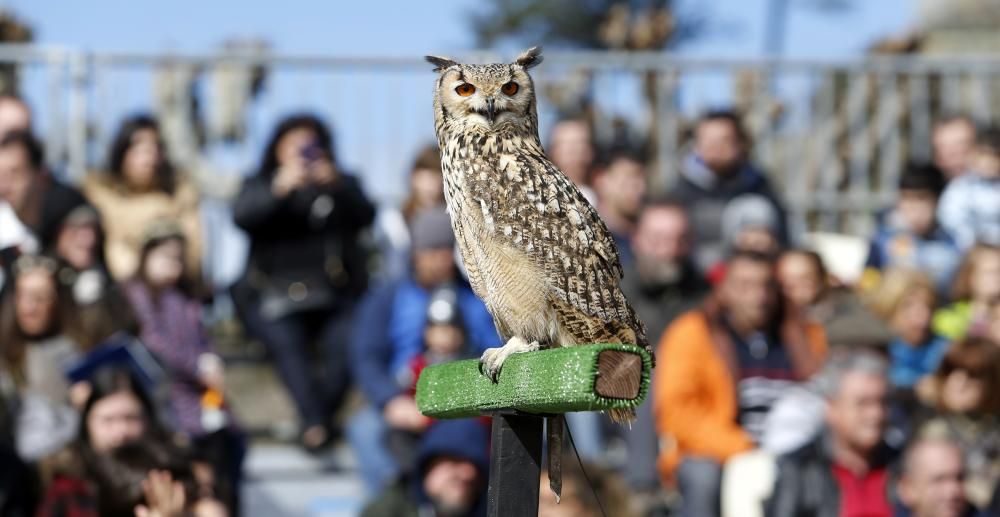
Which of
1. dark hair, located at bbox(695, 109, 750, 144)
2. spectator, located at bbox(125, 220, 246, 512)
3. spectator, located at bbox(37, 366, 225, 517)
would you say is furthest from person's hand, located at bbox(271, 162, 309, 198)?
dark hair, located at bbox(695, 109, 750, 144)

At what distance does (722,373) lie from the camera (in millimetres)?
6660

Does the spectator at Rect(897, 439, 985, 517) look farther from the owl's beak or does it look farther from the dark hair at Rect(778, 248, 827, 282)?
the owl's beak

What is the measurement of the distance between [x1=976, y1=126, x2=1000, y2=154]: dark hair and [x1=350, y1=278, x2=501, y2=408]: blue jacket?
293 centimetres

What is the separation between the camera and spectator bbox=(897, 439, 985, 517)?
6086mm

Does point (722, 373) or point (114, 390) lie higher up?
point (114, 390)

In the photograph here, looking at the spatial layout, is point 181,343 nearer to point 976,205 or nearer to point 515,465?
point 515,465

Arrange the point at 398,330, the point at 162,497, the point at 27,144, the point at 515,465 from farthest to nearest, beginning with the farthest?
the point at 27,144
the point at 398,330
the point at 162,497
the point at 515,465

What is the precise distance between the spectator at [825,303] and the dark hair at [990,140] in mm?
1222

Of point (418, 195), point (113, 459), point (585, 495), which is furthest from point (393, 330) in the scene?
point (113, 459)

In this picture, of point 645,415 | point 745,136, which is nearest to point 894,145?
point 745,136

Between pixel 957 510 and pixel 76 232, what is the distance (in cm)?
375

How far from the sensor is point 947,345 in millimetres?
7348

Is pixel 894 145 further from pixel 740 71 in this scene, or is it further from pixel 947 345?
pixel 947 345

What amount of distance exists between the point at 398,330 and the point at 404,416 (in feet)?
1.56
